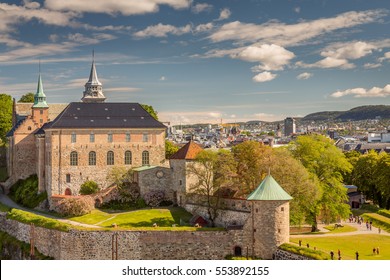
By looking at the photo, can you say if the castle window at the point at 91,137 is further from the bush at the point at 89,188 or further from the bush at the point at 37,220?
the bush at the point at 37,220

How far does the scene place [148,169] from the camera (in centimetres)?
5072

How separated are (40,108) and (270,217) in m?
34.3

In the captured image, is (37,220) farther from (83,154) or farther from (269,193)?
(269,193)

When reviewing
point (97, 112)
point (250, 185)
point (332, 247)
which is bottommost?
point (332, 247)

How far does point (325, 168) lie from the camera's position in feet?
165

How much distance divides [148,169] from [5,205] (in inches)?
572

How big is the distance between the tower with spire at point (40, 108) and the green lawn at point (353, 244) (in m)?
32.1

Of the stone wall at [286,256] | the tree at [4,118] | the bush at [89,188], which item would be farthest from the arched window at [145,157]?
the tree at [4,118]

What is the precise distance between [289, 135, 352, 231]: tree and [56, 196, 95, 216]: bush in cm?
1797

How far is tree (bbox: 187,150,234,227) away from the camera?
142ft

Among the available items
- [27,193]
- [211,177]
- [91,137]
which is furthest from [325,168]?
[27,193]
